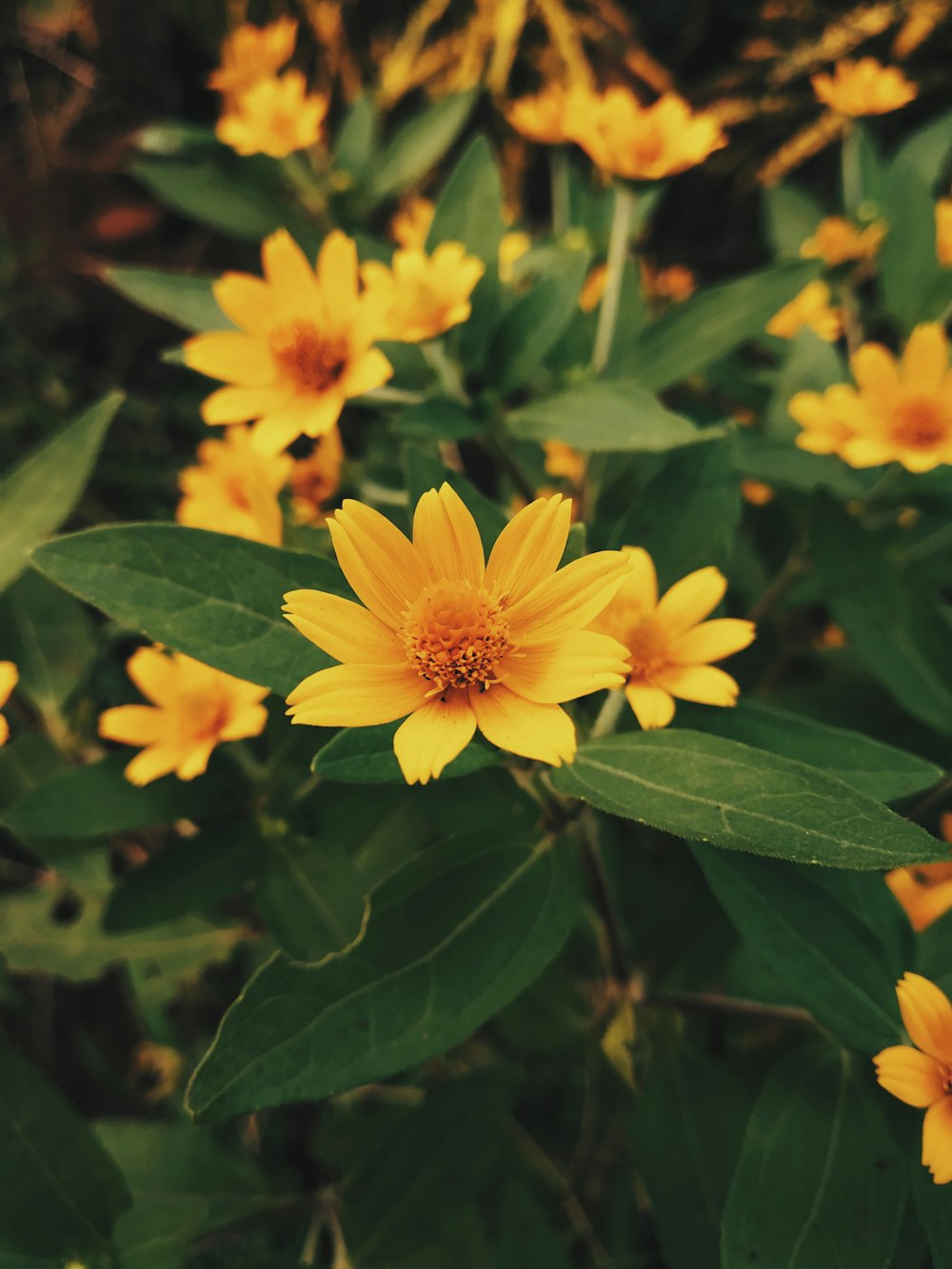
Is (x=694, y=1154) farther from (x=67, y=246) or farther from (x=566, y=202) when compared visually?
(x=67, y=246)

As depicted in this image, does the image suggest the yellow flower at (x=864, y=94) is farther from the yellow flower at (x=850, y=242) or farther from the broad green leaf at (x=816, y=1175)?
the broad green leaf at (x=816, y=1175)

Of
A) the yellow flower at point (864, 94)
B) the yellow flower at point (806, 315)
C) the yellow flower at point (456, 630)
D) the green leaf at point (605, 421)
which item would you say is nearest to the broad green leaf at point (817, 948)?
the yellow flower at point (456, 630)

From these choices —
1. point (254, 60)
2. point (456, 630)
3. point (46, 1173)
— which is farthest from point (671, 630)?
point (254, 60)

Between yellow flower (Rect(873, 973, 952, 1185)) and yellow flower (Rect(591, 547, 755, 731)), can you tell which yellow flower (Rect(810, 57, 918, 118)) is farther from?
yellow flower (Rect(873, 973, 952, 1185))

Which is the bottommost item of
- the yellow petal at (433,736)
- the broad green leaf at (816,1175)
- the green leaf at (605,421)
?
the broad green leaf at (816,1175)

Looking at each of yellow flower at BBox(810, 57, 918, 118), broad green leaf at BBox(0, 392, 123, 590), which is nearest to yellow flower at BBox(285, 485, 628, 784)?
broad green leaf at BBox(0, 392, 123, 590)

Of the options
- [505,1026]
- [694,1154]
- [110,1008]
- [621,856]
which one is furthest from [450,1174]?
[110,1008]
